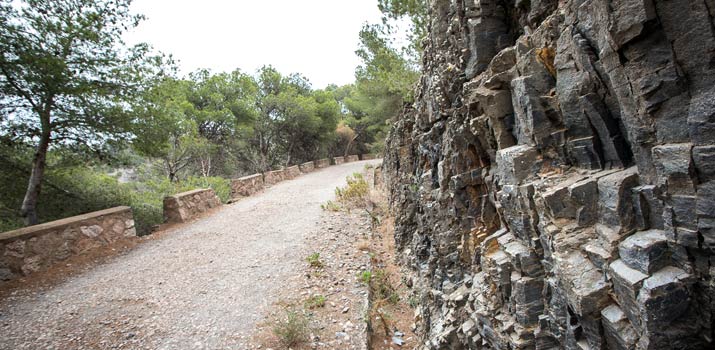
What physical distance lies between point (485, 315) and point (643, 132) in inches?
84.3

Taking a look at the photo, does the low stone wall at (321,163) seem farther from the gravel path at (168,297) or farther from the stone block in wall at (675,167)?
the stone block in wall at (675,167)

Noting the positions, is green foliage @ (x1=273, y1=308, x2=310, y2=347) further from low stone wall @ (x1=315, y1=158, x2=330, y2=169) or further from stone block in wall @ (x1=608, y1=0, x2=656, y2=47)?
low stone wall @ (x1=315, y1=158, x2=330, y2=169)

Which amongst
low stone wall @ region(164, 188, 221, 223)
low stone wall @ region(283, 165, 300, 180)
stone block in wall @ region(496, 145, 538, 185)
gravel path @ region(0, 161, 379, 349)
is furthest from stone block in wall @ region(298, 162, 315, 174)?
stone block in wall @ region(496, 145, 538, 185)

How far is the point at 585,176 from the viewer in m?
2.20

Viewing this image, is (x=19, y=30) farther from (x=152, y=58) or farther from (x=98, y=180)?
(x=98, y=180)

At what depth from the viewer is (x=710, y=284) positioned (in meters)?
1.53

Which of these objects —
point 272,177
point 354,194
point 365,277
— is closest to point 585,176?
point 365,277

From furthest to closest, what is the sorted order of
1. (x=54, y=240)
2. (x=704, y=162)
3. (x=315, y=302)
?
1. (x=54, y=240)
2. (x=315, y=302)
3. (x=704, y=162)

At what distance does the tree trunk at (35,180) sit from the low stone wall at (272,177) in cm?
924

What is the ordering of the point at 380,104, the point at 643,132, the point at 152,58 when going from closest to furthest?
the point at 643,132, the point at 152,58, the point at 380,104

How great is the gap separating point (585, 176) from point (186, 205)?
10.9 meters

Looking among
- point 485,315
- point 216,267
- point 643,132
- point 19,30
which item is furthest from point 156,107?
point 643,132

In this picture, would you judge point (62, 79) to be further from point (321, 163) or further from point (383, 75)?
point (321, 163)

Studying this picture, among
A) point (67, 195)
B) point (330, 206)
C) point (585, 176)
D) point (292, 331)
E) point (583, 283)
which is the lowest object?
point (292, 331)
